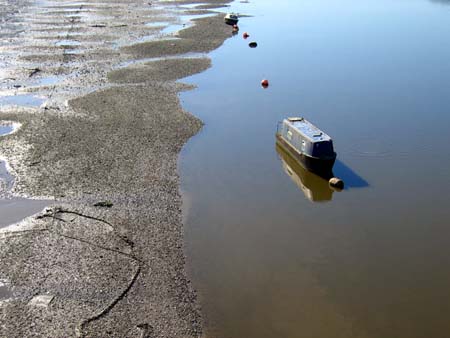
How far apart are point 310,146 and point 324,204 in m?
4.02

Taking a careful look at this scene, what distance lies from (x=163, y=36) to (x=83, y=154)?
39.8 metres

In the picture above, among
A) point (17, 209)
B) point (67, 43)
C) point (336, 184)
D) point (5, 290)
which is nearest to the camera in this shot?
point (5, 290)

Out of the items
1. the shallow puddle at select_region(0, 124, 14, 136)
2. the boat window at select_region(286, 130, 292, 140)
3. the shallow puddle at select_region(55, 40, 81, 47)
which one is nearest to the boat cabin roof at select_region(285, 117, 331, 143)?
the boat window at select_region(286, 130, 292, 140)

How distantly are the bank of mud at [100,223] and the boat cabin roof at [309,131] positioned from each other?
8299mm

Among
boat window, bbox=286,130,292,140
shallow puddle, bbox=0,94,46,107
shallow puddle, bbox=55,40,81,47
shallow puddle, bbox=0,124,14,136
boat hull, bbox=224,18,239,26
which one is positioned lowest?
shallow puddle, bbox=0,124,14,136

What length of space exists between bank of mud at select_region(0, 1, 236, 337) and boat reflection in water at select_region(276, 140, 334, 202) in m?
7.74

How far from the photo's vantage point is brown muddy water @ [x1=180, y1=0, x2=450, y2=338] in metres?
20.0

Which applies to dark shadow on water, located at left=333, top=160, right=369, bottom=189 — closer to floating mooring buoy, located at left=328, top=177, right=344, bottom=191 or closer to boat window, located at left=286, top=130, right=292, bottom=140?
floating mooring buoy, located at left=328, top=177, right=344, bottom=191

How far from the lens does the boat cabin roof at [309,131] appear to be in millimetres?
29969

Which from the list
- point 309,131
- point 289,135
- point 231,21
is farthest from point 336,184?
point 231,21

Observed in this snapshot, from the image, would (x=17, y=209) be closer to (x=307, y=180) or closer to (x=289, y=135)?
(x=307, y=180)

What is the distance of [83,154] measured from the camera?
31188 millimetres

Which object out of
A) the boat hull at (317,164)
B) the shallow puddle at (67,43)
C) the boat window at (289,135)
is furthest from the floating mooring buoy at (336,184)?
the shallow puddle at (67,43)

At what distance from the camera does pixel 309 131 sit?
3145cm
